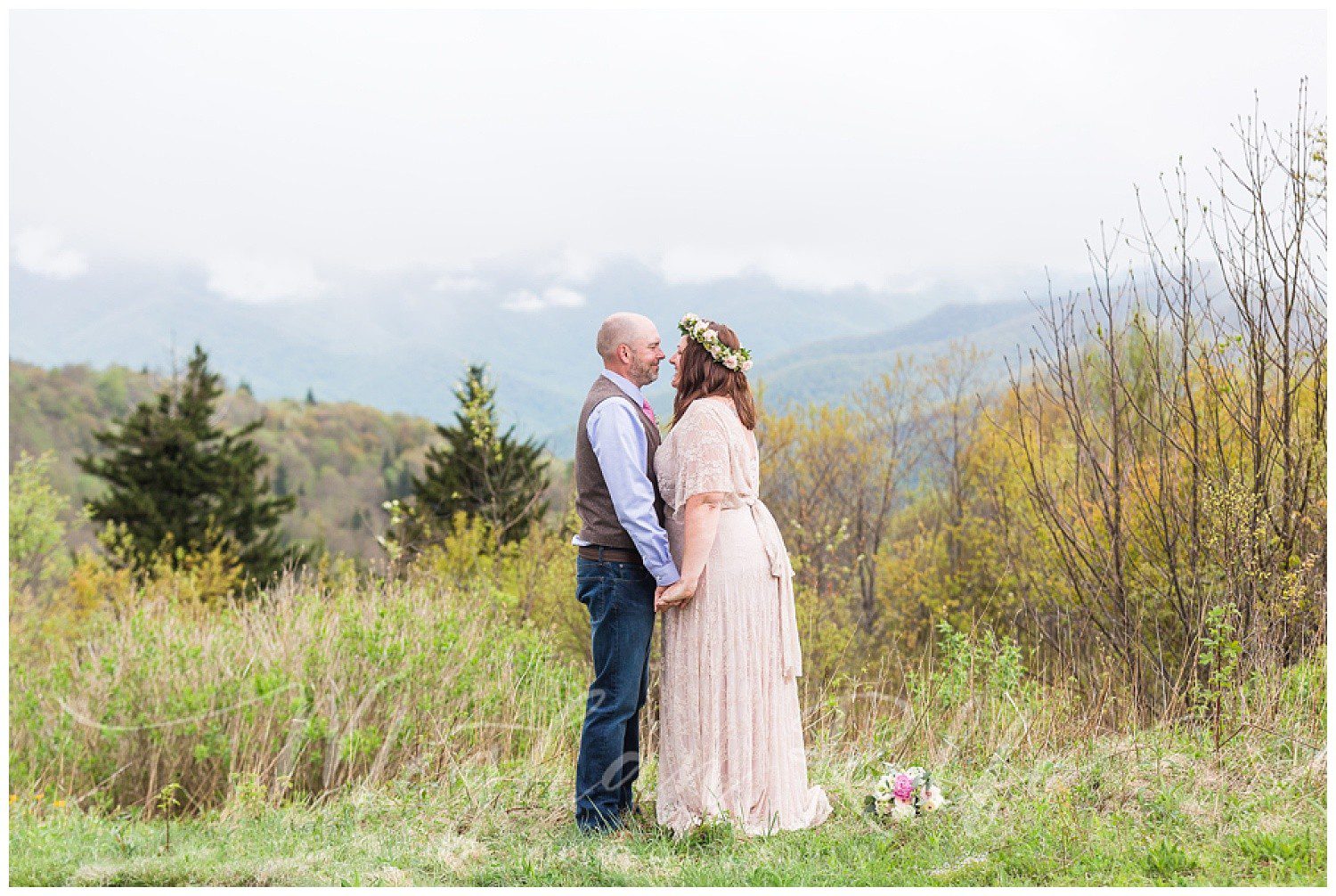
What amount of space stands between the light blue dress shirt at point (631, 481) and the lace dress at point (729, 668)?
14cm

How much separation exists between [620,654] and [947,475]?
13.6m

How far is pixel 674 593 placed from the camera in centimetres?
408

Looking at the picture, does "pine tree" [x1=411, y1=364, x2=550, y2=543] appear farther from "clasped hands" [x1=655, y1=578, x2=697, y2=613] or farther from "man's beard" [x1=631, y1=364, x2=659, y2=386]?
"clasped hands" [x1=655, y1=578, x2=697, y2=613]

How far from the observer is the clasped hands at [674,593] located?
4.07 metres

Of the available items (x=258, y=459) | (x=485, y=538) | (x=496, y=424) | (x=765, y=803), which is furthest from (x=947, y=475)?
(x=258, y=459)

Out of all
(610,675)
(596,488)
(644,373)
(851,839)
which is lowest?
(851,839)

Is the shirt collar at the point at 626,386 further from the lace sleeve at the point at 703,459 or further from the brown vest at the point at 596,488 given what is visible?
the lace sleeve at the point at 703,459

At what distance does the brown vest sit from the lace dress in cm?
19

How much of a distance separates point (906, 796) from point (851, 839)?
0.91ft

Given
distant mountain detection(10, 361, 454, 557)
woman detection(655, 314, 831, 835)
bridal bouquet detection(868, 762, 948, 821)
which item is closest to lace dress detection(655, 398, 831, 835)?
woman detection(655, 314, 831, 835)

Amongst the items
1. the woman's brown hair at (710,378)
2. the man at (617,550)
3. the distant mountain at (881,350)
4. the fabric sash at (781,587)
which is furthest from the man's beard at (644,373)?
the distant mountain at (881,350)

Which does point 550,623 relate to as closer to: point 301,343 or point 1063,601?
point 1063,601

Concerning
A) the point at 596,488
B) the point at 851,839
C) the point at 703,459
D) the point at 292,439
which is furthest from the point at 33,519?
the point at 292,439

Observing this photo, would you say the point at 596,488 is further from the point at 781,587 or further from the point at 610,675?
the point at 781,587
